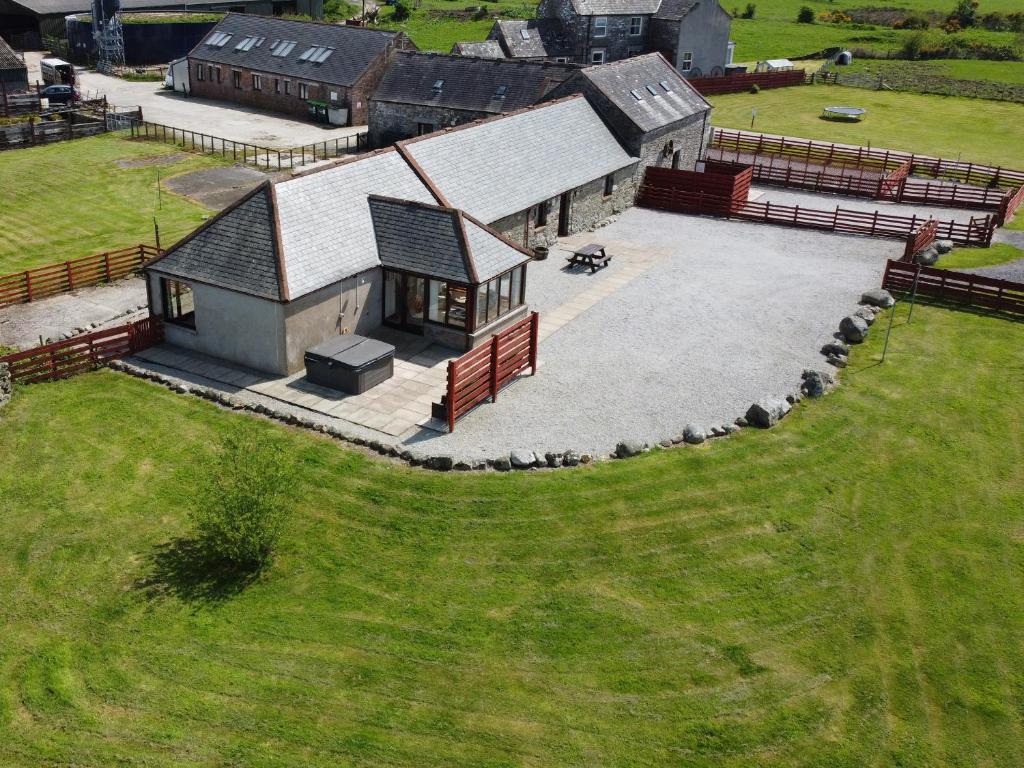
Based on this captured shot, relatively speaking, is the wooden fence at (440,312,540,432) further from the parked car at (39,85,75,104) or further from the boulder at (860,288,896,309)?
the parked car at (39,85,75,104)

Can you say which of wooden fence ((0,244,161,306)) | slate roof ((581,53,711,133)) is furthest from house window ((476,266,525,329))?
slate roof ((581,53,711,133))

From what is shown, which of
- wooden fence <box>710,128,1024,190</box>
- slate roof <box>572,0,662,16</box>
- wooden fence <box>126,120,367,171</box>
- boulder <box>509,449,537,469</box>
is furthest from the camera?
slate roof <box>572,0,662,16</box>

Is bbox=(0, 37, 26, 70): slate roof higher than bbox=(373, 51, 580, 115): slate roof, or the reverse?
bbox=(373, 51, 580, 115): slate roof

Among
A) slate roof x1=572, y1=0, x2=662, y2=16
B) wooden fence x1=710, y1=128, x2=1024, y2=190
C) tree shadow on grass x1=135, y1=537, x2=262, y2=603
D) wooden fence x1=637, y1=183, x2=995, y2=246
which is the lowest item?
tree shadow on grass x1=135, y1=537, x2=262, y2=603

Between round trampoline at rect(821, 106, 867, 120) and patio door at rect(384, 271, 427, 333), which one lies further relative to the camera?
round trampoline at rect(821, 106, 867, 120)

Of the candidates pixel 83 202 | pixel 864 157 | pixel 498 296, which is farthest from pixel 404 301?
pixel 864 157

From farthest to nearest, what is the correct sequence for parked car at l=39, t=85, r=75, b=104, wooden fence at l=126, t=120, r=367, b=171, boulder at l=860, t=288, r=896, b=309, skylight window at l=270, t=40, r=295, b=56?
skylight window at l=270, t=40, r=295, b=56 < parked car at l=39, t=85, r=75, b=104 < wooden fence at l=126, t=120, r=367, b=171 < boulder at l=860, t=288, r=896, b=309

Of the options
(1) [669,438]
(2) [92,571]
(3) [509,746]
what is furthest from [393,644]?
(1) [669,438]
